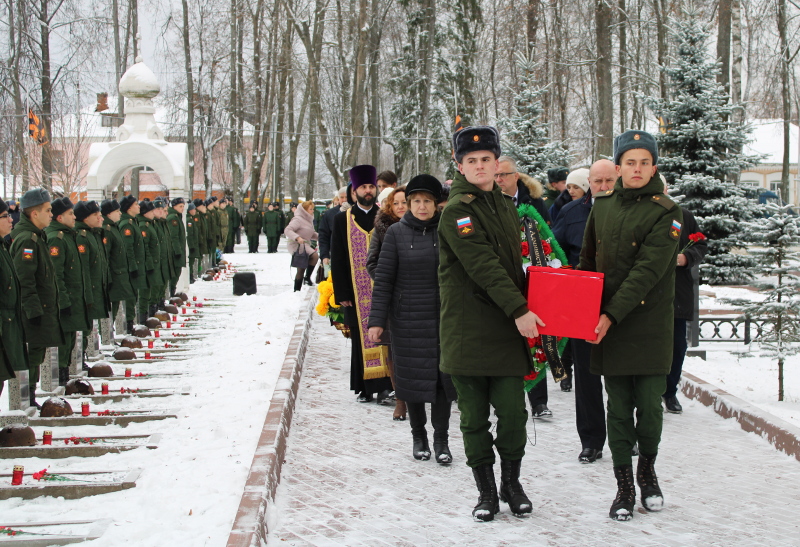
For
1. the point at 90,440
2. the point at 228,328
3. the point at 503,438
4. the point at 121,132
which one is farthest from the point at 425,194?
the point at 121,132

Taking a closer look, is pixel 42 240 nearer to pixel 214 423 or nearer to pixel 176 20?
pixel 214 423

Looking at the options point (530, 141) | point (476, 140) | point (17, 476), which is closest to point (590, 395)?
point (476, 140)

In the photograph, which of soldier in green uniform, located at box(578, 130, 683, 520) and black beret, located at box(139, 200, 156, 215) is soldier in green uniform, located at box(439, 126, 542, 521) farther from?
black beret, located at box(139, 200, 156, 215)

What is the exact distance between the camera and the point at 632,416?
4.81 metres

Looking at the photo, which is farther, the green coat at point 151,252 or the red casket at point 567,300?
the green coat at point 151,252

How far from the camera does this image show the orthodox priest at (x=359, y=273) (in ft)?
25.5

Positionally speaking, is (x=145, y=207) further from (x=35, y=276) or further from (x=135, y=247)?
(x=35, y=276)

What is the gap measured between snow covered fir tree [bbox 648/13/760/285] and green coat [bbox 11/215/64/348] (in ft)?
37.0

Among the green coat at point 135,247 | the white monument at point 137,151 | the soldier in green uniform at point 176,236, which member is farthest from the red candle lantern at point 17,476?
the white monument at point 137,151

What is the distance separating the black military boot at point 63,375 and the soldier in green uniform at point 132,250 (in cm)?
286

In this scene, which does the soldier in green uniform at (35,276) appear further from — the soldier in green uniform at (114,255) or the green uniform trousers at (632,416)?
the green uniform trousers at (632,416)

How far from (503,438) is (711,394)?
344 cm

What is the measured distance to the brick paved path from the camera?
4.59 m

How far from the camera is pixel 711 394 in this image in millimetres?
7465
